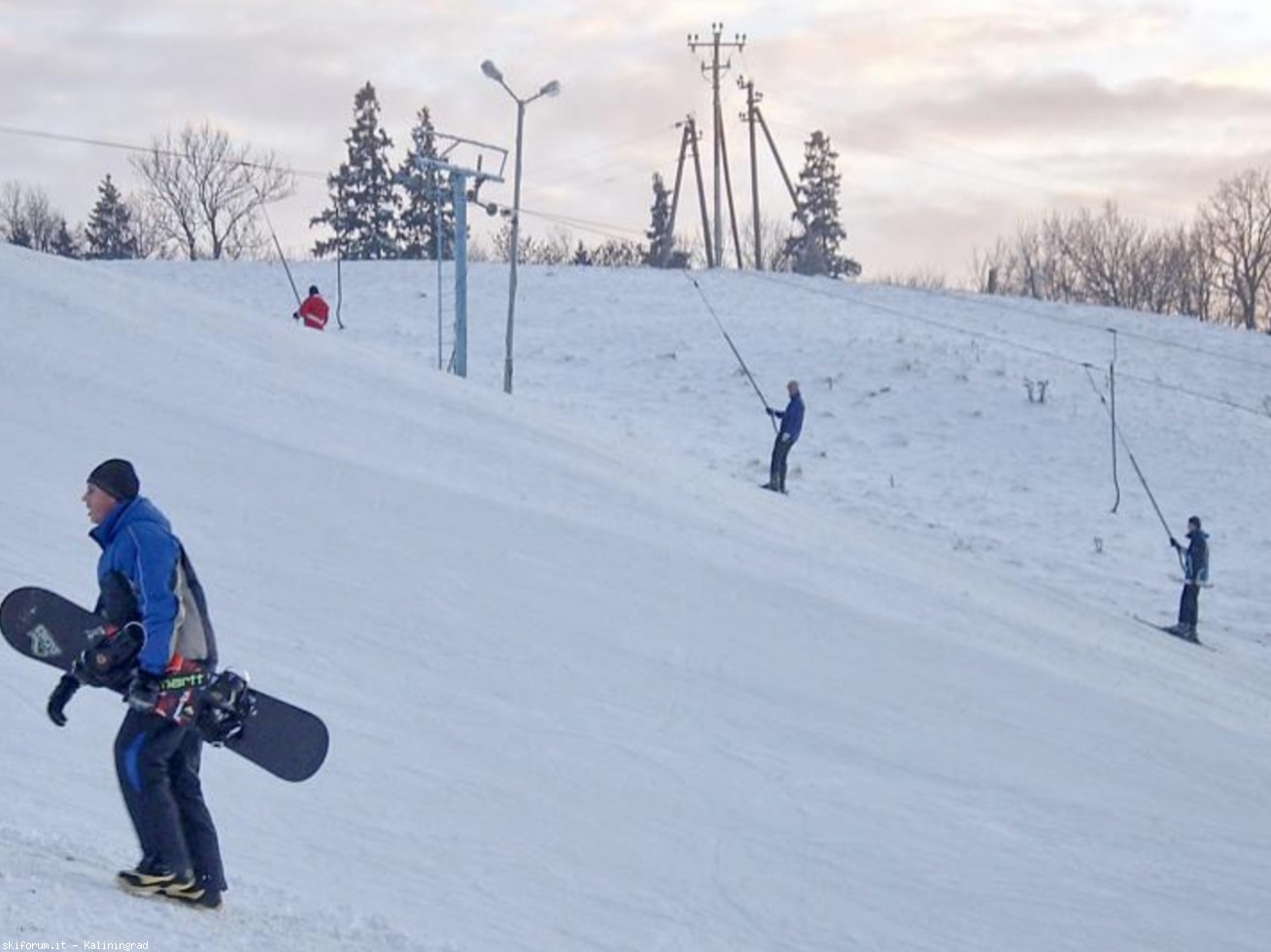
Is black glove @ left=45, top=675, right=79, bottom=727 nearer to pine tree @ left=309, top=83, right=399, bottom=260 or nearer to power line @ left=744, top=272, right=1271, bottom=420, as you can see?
power line @ left=744, top=272, right=1271, bottom=420

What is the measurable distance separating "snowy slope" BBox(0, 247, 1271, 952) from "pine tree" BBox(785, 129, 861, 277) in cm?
6255

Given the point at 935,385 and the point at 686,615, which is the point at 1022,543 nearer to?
the point at 935,385

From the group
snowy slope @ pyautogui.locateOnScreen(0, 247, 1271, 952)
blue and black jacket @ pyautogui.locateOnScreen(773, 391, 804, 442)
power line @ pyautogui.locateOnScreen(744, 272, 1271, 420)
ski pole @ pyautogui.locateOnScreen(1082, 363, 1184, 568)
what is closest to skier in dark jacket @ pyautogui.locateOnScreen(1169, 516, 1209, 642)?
snowy slope @ pyautogui.locateOnScreen(0, 247, 1271, 952)

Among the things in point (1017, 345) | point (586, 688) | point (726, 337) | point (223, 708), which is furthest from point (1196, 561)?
point (1017, 345)

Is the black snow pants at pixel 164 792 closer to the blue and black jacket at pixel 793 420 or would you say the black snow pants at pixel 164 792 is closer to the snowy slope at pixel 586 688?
the snowy slope at pixel 586 688

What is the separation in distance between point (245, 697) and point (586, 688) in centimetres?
625

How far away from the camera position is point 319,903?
826cm

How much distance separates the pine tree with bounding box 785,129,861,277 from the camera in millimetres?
91562

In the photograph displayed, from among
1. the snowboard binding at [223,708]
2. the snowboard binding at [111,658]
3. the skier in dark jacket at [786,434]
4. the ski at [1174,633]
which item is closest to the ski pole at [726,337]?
the skier in dark jacket at [786,434]

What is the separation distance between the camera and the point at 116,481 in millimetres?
6637

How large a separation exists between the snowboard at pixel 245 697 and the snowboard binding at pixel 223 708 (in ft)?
0.12

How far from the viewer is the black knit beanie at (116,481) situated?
6.62 m

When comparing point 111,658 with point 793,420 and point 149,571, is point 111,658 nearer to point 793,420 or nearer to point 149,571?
point 149,571

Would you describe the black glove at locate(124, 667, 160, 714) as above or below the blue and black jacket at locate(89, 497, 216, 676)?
below
